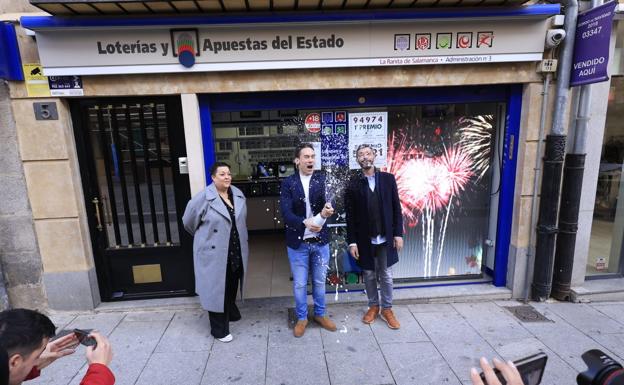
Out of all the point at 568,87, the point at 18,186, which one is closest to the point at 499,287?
the point at 568,87

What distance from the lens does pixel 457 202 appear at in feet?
15.2

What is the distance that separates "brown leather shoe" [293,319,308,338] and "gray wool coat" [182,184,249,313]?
0.81 meters

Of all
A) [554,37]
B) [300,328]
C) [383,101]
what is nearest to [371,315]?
[300,328]

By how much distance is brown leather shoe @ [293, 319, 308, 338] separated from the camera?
11.8 feet

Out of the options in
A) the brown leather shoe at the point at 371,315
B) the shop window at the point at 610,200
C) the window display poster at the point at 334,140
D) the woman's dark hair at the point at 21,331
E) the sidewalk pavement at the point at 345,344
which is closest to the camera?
the woman's dark hair at the point at 21,331

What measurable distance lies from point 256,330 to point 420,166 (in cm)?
285

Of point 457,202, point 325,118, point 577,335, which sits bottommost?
point 577,335

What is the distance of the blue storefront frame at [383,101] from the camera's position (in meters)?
4.03

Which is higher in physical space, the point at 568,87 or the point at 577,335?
the point at 568,87

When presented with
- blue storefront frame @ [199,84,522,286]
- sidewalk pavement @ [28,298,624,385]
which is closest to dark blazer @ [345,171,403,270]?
sidewalk pavement @ [28,298,624,385]

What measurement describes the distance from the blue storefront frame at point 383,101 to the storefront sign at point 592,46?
591mm

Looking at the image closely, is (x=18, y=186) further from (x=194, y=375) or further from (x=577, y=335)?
(x=577, y=335)

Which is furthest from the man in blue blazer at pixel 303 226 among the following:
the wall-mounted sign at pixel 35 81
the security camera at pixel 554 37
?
the security camera at pixel 554 37

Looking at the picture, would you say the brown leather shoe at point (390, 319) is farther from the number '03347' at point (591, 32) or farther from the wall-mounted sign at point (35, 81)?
the wall-mounted sign at point (35, 81)
